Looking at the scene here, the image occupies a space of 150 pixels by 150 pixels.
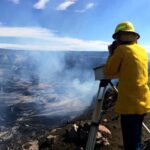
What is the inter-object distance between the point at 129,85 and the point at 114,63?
316 millimetres

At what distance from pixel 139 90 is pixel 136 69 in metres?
0.25

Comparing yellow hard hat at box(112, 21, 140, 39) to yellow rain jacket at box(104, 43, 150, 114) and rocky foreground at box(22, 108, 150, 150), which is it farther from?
rocky foreground at box(22, 108, 150, 150)

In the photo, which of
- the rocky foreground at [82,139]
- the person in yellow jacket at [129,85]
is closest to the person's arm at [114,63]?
the person in yellow jacket at [129,85]

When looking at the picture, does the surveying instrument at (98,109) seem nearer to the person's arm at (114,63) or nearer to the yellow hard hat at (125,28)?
the person's arm at (114,63)

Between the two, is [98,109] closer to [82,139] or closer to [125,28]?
[125,28]

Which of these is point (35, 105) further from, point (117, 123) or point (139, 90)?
point (139, 90)

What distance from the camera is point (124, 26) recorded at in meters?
4.71

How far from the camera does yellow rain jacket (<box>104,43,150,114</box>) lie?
4.65 meters

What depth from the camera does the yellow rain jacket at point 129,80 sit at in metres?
4.65

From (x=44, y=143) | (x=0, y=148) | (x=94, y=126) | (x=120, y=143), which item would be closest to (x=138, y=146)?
(x=94, y=126)

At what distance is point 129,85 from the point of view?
15.3ft

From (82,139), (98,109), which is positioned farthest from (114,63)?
(82,139)

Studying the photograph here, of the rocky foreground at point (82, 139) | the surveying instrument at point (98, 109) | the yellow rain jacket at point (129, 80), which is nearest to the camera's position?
the surveying instrument at point (98, 109)

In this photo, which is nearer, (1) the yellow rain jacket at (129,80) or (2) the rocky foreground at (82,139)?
(1) the yellow rain jacket at (129,80)
